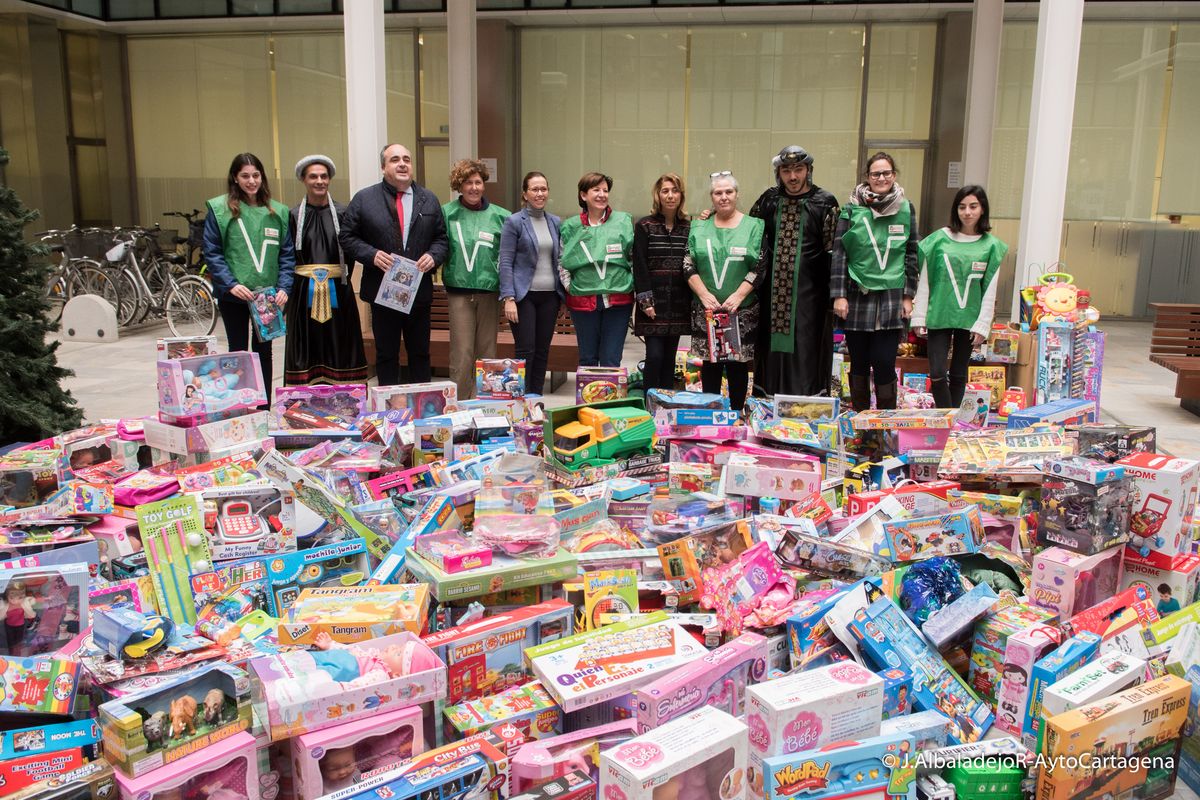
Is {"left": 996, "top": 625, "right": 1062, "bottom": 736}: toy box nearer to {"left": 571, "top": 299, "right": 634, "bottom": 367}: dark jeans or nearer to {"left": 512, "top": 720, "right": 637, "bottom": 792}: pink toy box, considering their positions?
{"left": 512, "top": 720, "right": 637, "bottom": 792}: pink toy box

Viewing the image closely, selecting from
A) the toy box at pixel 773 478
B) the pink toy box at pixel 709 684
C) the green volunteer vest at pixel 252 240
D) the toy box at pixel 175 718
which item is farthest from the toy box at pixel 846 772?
the green volunteer vest at pixel 252 240

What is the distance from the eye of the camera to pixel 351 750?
6.78 feet

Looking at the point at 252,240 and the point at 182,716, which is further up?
the point at 252,240

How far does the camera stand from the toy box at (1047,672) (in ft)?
7.55

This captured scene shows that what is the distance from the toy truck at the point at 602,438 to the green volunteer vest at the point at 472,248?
1465 millimetres

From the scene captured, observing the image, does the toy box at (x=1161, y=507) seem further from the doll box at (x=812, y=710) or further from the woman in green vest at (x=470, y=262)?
the woman in green vest at (x=470, y=262)

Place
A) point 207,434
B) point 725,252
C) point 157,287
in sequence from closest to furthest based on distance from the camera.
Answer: point 207,434, point 725,252, point 157,287

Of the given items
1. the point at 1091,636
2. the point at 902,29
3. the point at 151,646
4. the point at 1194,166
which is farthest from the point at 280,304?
the point at 1194,166

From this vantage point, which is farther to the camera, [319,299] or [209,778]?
[319,299]

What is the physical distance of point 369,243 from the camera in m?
5.17

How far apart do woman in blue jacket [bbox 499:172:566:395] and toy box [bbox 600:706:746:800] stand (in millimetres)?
3676

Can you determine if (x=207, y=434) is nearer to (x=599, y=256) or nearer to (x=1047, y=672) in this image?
(x=599, y=256)

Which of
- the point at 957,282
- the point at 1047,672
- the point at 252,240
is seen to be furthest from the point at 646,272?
the point at 1047,672

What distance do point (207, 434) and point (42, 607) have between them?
1569 mm
